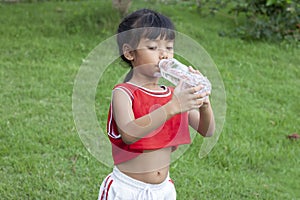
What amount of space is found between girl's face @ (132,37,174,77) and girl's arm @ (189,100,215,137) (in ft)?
0.68

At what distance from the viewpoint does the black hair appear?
1.83 metres

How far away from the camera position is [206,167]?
10.9ft

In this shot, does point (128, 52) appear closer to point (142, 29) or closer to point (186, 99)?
point (142, 29)

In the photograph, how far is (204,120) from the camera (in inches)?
75.5

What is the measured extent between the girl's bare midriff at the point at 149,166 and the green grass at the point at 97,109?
3.42ft

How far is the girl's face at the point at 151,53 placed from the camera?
1803 mm

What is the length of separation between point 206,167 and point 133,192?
144 cm

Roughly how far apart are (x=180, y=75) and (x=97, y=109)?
A: 2090mm

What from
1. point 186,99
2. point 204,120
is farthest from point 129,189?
point 186,99

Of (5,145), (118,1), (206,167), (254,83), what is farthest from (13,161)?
(118,1)

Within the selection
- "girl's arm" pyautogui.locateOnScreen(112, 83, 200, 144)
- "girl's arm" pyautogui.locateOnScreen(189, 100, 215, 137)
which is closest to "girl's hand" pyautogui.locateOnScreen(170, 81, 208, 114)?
"girl's arm" pyautogui.locateOnScreen(112, 83, 200, 144)

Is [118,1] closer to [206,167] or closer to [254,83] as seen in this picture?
[254,83]

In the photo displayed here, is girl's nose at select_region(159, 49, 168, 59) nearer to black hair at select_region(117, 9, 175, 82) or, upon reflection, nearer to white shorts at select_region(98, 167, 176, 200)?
black hair at select_region(117, 9, 175, 82)

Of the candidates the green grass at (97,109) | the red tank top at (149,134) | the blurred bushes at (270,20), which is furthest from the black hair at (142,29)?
the blurred bushes at (270,20)
